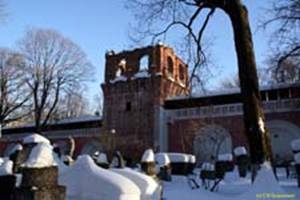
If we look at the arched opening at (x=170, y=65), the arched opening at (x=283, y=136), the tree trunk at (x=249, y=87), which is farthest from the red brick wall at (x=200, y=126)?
the tree trunk at (x=249, y=87)

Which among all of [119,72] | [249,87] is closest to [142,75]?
[119,72]

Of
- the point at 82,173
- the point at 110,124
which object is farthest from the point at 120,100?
the point at 82,173

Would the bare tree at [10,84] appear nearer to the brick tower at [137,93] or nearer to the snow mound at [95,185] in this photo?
the brick tower at [137,93]

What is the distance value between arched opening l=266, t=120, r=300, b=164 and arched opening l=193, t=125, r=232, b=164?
3442 millimetres

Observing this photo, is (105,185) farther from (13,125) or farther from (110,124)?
(13,125)

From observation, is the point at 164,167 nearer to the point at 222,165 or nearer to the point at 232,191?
the point at 222,165

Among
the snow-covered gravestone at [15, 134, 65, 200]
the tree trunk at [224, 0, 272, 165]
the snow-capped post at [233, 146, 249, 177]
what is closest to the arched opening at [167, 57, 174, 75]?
the snow-capped post at [233, 146, 249, 177]

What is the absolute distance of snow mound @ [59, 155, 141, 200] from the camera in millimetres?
8312

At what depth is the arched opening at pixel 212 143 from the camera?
32969 millimetres

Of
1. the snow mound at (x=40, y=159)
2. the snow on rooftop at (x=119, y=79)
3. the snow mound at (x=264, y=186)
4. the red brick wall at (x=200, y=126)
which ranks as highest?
the snow on rooftop at (x=119, y=79)

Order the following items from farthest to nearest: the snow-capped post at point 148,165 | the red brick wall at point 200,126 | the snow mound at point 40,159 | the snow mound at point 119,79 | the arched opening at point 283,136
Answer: the snow mound at point 119,79 < the red brick wall at point 200,126 < the arched opening at point 283,136 < the snow-capped post at point 148,165 < the snow mound at point 40,159

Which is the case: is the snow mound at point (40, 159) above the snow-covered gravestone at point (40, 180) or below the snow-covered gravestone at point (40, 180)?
above

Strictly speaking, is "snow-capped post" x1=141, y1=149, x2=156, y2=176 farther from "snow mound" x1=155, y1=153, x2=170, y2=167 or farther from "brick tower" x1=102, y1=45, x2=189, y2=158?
"brick tower" x1=102, y1=45, x2=189, y2=158

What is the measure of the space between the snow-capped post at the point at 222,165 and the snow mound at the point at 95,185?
8.72m
